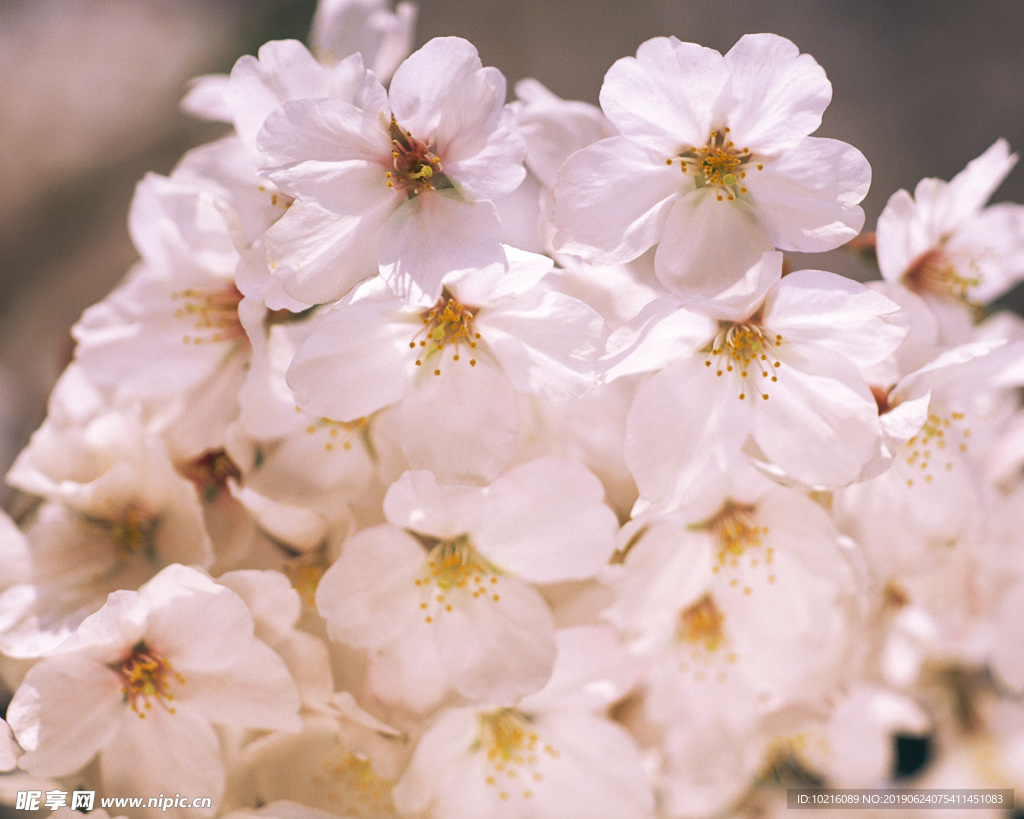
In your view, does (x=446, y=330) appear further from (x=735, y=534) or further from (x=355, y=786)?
(x=355, y=786)

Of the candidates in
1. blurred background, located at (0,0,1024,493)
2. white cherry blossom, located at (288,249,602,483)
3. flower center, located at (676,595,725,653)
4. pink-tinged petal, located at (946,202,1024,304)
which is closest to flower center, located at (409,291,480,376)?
white cherry blossom, located at (288,249,602,483)

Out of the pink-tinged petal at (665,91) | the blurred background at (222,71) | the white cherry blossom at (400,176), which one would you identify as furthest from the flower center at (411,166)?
the blurred background at (222,71)

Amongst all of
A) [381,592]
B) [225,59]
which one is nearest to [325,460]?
[381,592]

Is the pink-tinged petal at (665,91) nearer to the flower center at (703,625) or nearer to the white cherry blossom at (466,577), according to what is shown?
the white cherry blossom at (466,577)

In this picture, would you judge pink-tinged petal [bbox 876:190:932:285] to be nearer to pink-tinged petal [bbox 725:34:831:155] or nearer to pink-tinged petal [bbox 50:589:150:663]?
pink-tinged petal [bbox 725:34:831:155]

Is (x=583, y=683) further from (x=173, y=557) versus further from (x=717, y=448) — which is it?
(x=173, y=557)

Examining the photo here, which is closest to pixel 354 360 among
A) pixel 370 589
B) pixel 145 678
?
pixel 370 589
